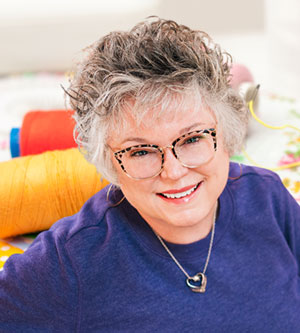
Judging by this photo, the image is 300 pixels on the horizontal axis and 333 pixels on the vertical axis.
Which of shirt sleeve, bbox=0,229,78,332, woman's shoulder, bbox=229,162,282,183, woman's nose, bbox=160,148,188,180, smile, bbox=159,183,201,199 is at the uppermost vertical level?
woman's nose, bbox=160,148,188,180

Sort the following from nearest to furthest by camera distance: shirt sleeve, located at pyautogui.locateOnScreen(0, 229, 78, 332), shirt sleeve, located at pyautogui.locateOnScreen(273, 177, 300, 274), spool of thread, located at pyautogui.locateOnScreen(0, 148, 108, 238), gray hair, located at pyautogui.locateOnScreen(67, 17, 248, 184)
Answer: gray hair, located at pyautogui.locateOnScreen(67, 17, 248, 184)
shirt sleeve, located at pyautogui.locateOnScreen(0, 229, 78, 332)
shirt sleeve, located at pyautogui.locateOnScreen(273, 177, 300, 274)
spool of thread, located at pyautogui.locateOnScreen(0, 148, 108, 238)

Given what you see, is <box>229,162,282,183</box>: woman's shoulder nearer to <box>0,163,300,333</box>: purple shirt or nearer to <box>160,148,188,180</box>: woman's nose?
<box>0,163,300,333</box>: purple shirt

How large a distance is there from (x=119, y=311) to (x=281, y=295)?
0.40m

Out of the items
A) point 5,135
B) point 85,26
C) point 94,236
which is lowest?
point 5,135

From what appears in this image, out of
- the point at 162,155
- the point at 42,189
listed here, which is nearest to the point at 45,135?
the point at 42,189

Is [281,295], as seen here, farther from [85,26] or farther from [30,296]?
[85,26]

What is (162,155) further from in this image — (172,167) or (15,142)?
(15,142)

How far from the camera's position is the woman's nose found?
97 cm

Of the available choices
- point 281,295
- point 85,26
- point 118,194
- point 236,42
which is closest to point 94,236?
point 118,194

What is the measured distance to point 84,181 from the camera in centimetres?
152

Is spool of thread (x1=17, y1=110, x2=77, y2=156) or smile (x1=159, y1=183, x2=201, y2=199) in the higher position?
smile (x1=159, y1=183, x2=201, y2=199)

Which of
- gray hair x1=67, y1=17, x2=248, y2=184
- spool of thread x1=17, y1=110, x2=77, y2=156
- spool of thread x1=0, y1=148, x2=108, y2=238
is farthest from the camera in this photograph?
spool of thread x1=17, y1=110, x2=77, y2=156

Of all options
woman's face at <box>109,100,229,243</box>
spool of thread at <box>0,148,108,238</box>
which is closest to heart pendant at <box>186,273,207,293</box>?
woman's face at <box>109,100,229,243</box>

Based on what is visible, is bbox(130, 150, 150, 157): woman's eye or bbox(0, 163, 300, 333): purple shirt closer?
bbox(130, 150, 150, 157): woman's eye
